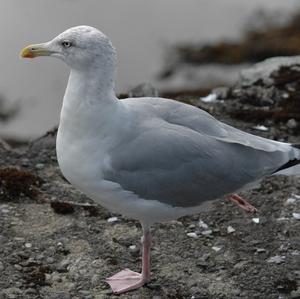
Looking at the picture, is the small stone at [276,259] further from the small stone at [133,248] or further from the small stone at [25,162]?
the small stone at [25,162]

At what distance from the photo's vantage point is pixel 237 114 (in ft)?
22.7

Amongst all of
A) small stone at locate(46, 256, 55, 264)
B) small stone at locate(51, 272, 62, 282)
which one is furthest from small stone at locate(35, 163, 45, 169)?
small stone at locate(51, 272, 62, 282)

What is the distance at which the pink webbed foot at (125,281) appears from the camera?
4812 mm

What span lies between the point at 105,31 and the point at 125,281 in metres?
7.55

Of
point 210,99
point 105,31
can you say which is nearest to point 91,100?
point 210,99

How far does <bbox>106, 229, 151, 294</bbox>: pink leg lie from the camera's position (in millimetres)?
4824

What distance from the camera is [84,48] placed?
428 cm

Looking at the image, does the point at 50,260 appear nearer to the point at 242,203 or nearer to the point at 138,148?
the point at 138,148

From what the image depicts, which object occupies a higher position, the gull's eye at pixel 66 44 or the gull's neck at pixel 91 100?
the gull's eye at pixel 66 44

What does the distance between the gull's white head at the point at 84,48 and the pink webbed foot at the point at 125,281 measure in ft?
4.37

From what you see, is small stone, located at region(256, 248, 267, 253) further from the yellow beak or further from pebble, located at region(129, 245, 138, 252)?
the yellow beak

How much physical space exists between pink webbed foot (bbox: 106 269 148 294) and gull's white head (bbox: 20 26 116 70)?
133cm

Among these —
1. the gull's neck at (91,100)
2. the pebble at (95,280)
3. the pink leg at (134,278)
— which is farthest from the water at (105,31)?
the gull's neck at (91,100)

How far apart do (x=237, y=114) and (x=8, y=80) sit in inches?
193
